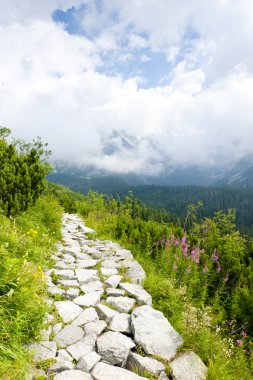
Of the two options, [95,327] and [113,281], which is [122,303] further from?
[113,281]

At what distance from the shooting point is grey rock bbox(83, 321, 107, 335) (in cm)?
416

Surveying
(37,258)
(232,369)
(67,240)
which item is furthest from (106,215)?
(232,369)

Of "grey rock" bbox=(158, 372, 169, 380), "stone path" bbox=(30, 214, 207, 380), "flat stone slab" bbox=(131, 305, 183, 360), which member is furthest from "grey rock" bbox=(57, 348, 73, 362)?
"grey rock" bbox=(158, 372, 169, 380)

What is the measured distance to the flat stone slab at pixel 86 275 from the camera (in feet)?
A: 20.3

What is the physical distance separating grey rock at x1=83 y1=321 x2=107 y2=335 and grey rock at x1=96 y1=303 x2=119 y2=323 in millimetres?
169

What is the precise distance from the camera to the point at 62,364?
336 cm

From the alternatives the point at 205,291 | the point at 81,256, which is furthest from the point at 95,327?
the point at 81,256

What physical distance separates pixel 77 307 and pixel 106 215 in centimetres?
1115

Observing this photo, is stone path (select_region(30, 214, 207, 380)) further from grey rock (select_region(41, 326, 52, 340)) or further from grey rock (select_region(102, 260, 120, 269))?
grey rock (select_region(102, 260, 120, 269))

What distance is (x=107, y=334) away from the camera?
4.05 meters

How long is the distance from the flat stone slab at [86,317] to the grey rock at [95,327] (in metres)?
0.14

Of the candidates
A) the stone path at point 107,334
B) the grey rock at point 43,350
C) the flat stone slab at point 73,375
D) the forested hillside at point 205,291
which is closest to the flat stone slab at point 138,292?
the stone path at point 107,334

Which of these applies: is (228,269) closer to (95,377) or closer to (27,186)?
(95,377)

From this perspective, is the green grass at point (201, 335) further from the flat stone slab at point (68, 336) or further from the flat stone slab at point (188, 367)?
the flat stone slab at point (68, 336)
